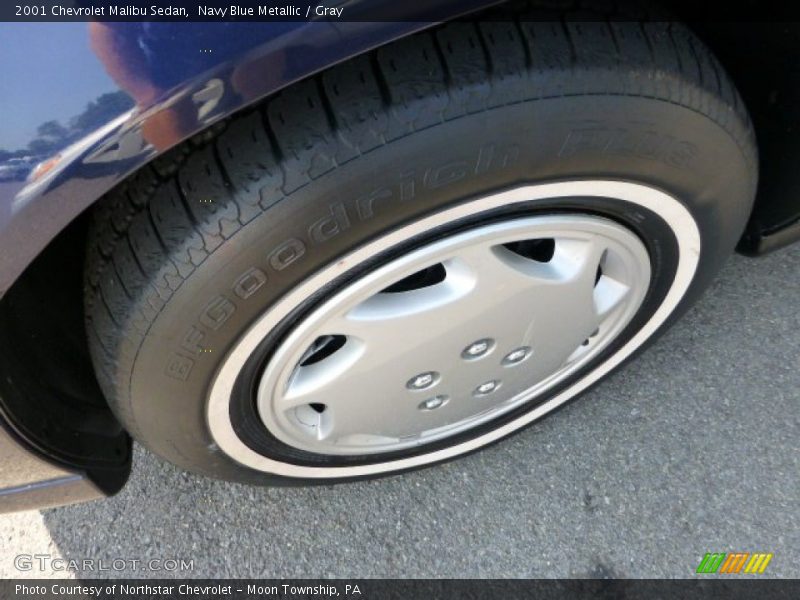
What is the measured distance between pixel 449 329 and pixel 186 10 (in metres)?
0.64

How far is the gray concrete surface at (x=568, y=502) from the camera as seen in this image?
158 cm

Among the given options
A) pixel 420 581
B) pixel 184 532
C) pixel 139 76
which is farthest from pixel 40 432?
pixel 420 581

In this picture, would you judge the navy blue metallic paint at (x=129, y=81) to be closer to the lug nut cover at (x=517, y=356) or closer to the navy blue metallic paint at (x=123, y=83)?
the navy blue metallic paint at (x=123, y=83)

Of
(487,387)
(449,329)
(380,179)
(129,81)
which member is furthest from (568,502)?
(129,81)

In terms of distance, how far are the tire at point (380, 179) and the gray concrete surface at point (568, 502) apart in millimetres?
592

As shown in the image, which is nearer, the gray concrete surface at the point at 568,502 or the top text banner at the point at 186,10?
the top text banner at the point at 186,10

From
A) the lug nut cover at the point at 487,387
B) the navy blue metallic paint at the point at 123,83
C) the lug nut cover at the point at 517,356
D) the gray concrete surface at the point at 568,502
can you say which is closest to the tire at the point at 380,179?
the navy blue metallic paint at the point at 123,83

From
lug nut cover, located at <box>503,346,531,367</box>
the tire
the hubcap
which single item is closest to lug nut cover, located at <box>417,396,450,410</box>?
Answer: the hubcap

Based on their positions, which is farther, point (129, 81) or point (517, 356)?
point (517, 356)

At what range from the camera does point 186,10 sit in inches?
29.3

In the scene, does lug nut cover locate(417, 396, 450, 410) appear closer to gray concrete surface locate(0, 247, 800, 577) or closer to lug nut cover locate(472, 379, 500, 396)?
lug nut cover locate(472, 379, 500, 396)

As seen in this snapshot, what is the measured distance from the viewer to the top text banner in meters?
0.74

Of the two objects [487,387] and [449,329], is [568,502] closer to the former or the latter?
[487,387]
